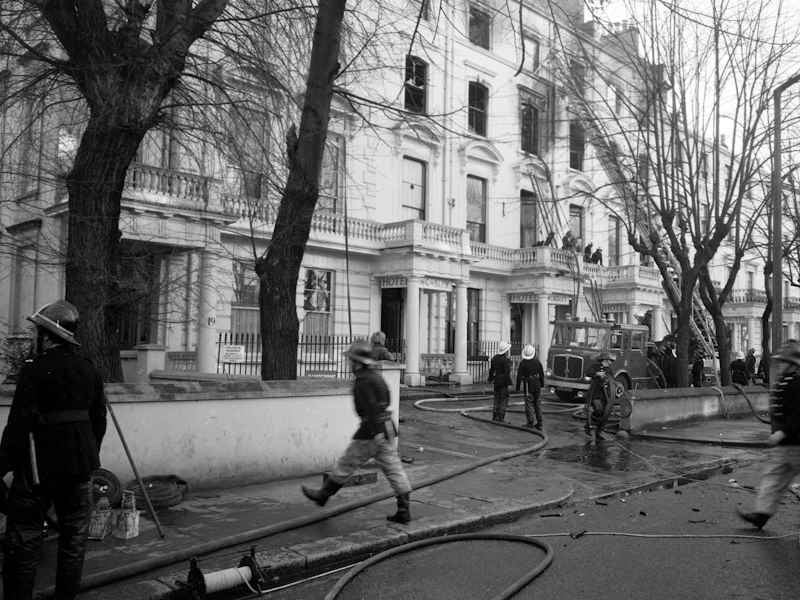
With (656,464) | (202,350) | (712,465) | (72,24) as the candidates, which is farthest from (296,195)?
(202,350)

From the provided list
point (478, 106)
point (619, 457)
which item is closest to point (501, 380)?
point (619, 457)

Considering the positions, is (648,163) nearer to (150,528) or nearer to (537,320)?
(537,320)

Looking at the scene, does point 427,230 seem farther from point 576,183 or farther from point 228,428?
point 228,428

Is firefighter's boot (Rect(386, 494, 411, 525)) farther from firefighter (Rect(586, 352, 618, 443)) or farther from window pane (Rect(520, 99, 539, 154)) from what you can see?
window pane (Rect(520, 99, 539, 154))

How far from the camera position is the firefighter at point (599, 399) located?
1367cm

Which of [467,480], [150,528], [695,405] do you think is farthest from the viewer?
[695,405]

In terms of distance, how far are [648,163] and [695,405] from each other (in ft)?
20.9

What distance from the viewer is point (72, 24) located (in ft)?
25.9

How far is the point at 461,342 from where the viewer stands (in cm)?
2609

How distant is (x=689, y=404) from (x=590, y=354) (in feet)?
15.7

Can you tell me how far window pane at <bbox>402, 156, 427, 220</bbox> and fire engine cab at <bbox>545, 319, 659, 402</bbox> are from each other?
7.23 m

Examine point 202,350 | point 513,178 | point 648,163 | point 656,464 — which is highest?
point 513,178

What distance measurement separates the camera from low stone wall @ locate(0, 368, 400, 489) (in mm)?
7617

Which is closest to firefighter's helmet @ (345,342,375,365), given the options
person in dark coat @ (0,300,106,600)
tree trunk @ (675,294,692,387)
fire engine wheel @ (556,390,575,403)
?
person in dark coat @ (0,300,106,600)
